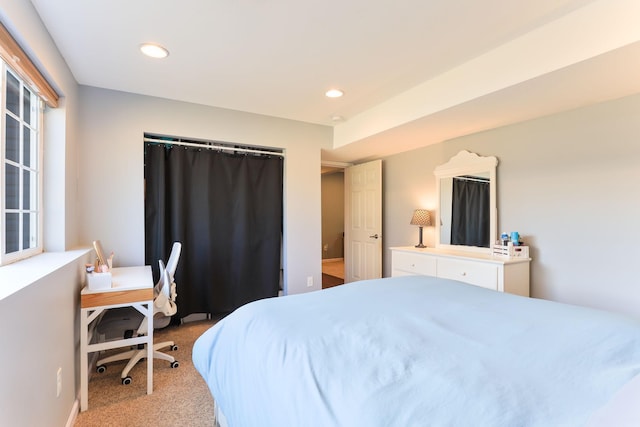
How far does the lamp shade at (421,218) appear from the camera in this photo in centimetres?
366

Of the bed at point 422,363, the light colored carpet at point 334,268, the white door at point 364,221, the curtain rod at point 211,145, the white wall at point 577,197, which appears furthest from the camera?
the light colored carpet at point 334,268

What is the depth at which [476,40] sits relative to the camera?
2002mm

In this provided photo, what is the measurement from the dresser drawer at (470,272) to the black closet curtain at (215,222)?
71.5 inches

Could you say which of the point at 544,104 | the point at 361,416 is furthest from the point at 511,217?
the point at 361,416

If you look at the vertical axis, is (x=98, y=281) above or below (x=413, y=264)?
above

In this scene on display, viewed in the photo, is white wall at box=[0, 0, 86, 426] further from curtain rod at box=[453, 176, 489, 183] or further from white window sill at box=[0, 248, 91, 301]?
curtain rod at box=[453, 176, 489, 183]

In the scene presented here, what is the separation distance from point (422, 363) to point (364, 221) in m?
3.69

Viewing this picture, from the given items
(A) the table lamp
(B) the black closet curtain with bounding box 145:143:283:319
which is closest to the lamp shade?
(A) the table lamp

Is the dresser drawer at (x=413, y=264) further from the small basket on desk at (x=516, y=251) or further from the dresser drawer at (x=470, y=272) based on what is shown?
the small basket on desk at (x=516, y=251)

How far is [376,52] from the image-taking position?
2158 mm

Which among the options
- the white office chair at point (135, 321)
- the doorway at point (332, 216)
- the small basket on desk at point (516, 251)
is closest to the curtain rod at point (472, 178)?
the small basket on desk at point (516, 251)

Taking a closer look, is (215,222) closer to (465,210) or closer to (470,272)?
(470,272)

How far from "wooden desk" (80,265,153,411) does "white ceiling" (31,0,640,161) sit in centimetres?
160

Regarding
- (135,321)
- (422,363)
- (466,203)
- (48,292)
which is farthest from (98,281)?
(466,203)
